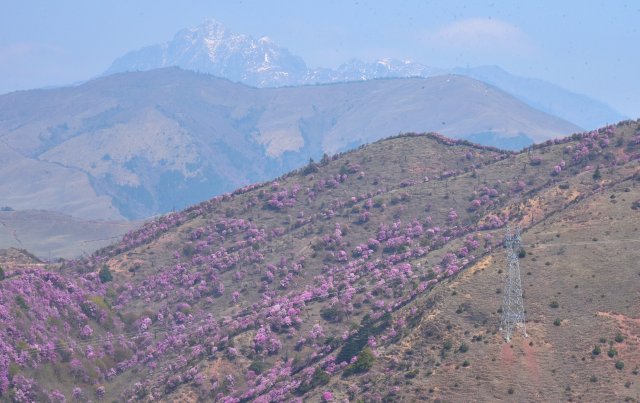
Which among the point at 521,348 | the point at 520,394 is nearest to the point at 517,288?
the point at 521,348

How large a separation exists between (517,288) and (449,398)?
707 inches

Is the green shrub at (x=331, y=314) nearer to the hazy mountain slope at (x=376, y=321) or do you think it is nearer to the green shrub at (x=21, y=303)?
the hazy mountain slope at (x=376, y=321)

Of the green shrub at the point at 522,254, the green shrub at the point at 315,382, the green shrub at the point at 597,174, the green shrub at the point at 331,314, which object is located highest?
the green shrub at the point at 597,174

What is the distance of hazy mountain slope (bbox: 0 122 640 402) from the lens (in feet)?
376

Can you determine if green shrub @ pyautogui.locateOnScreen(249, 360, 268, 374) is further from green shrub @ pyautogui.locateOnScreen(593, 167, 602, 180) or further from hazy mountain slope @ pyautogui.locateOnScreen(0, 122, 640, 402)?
green shrub @ pyautogui.locateOnScreen(593, 167, 602, 180)

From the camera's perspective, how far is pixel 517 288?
385 ft

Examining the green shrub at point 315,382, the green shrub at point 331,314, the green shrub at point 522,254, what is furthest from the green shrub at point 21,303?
the green shrub at point 522,254

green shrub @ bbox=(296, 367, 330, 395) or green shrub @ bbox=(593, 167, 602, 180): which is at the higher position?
green shrub @ bbox=(593, 167, 602, 180)

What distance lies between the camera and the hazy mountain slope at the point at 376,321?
115m

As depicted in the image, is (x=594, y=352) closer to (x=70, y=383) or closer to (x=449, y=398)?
(x=449, y=398)

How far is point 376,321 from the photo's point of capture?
144m

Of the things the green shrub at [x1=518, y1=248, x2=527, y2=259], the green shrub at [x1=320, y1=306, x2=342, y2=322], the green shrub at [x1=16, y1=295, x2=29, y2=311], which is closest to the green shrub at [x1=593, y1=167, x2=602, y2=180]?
the green shrub at [x1=518, y1=248, x2=527, y2=259]

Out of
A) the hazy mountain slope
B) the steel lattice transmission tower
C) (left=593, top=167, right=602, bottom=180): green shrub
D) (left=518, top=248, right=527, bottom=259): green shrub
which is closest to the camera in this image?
the hazy mountain slope

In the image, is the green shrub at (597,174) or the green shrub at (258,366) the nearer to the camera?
the green shrub at (258,366)
